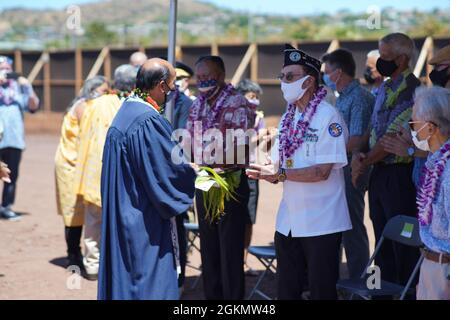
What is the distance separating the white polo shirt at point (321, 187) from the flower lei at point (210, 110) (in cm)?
123

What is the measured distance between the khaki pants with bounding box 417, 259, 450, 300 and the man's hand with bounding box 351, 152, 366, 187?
2.02 meters

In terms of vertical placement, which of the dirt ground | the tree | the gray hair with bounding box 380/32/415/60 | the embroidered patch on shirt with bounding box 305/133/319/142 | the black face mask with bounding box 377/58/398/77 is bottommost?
the dirt ground

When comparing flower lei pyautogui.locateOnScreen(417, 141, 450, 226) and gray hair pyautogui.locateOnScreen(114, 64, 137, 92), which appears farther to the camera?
gray hair pyautogui.locateOnScreen(114, 64, 137, 92)

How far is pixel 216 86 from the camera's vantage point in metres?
6.53

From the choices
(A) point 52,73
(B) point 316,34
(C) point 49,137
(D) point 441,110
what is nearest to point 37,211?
(D) point 441,110

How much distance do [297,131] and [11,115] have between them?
22.2ft

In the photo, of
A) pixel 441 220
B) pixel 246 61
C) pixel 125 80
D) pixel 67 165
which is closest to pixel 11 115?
pixel 67 165

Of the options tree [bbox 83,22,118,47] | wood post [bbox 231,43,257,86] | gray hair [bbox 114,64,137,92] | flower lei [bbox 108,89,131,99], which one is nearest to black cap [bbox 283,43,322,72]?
flower lei [bbox 108,89,131,99]

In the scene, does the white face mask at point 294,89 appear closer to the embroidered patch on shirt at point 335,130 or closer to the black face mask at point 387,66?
the embroidered patch on shirt at point 335,130

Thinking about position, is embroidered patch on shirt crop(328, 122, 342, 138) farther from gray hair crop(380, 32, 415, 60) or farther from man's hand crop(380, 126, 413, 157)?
gray hair crop(380, 32, 415, 60)

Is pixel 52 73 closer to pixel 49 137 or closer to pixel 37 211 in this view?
pixel 49 137

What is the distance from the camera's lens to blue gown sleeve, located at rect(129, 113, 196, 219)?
4.84m

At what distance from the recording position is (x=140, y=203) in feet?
16.1

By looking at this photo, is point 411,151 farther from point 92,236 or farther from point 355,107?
point 92,236
